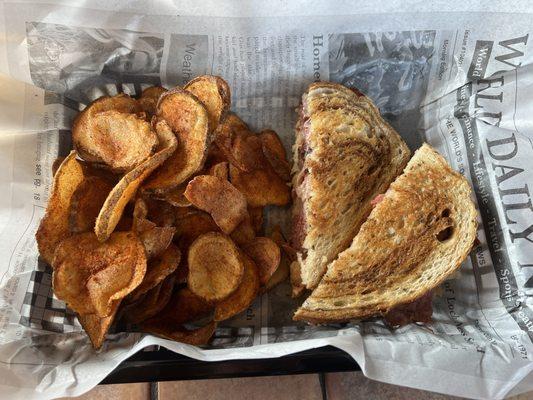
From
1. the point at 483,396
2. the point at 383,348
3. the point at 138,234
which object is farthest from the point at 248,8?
the point at 483,396

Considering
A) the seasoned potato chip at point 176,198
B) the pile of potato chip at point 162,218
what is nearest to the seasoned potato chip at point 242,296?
the pile of potato chip at point 162,218

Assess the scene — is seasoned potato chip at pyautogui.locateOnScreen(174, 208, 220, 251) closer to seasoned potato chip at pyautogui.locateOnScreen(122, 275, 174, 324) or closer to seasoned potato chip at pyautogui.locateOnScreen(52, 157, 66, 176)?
seasoned potato chip at pyautogui.locateOnScreen(122, 275, 174, 324)

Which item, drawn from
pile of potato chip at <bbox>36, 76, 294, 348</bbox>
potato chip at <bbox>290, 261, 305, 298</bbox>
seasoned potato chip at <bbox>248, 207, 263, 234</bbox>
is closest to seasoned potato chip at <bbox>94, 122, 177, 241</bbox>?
pile of potato chip at <bbox>36, 76, 294, 348</bbox>

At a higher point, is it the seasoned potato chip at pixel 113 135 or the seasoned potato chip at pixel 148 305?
the seasoned potato chip at pixel 113 135

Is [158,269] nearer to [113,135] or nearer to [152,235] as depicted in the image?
[152,235]

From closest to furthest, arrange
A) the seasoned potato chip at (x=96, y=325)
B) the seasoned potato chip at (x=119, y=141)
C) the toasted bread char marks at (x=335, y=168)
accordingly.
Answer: the seasoned potato chip at (x=96, y=325), the seasoned potato chip at (x=119, y=141), the toasted bread char marks at (x=335, y=168)

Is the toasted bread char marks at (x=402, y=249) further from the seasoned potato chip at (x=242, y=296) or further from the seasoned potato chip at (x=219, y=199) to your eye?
the seasoned potato chip at (x=219, y=199)
